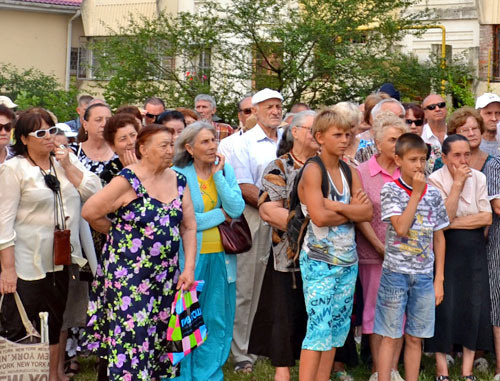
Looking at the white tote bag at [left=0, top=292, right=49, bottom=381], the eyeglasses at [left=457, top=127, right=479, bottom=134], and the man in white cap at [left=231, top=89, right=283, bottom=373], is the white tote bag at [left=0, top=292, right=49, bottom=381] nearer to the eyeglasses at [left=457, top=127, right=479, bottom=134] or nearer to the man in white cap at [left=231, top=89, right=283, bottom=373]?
the man in white cap at [left=231, top=89, right=283, bottom=373]

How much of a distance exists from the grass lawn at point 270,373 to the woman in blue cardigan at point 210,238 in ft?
2.60

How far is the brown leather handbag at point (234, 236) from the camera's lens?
7.17 m

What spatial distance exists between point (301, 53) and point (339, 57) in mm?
725

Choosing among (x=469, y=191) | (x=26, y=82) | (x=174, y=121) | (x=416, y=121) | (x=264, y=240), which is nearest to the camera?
(x=469, y=191)

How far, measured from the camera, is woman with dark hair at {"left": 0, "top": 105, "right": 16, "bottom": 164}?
7.40 meters

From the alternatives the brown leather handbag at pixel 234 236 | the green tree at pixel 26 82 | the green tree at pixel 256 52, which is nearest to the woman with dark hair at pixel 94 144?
the brown leather handbag at pixel 234 236

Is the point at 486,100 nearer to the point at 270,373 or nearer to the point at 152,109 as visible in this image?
the point at 270,373

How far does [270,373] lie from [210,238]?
155 centimetres

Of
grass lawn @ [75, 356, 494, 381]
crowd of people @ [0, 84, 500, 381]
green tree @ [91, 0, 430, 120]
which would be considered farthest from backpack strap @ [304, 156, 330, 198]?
green tree @ [91, 0, 430, 120]

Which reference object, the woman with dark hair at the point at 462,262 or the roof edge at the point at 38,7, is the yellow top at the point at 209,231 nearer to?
the woman with dark hair at the point at 462,262

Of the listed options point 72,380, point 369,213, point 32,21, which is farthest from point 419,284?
point 32,21

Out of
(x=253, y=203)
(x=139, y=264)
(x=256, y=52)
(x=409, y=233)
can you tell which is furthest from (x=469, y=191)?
(x=256, y=52)

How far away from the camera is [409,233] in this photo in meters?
6.79

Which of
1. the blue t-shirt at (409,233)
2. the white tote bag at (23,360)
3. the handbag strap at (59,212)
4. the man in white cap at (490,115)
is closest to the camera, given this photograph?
the white tote bag at (23,360)
